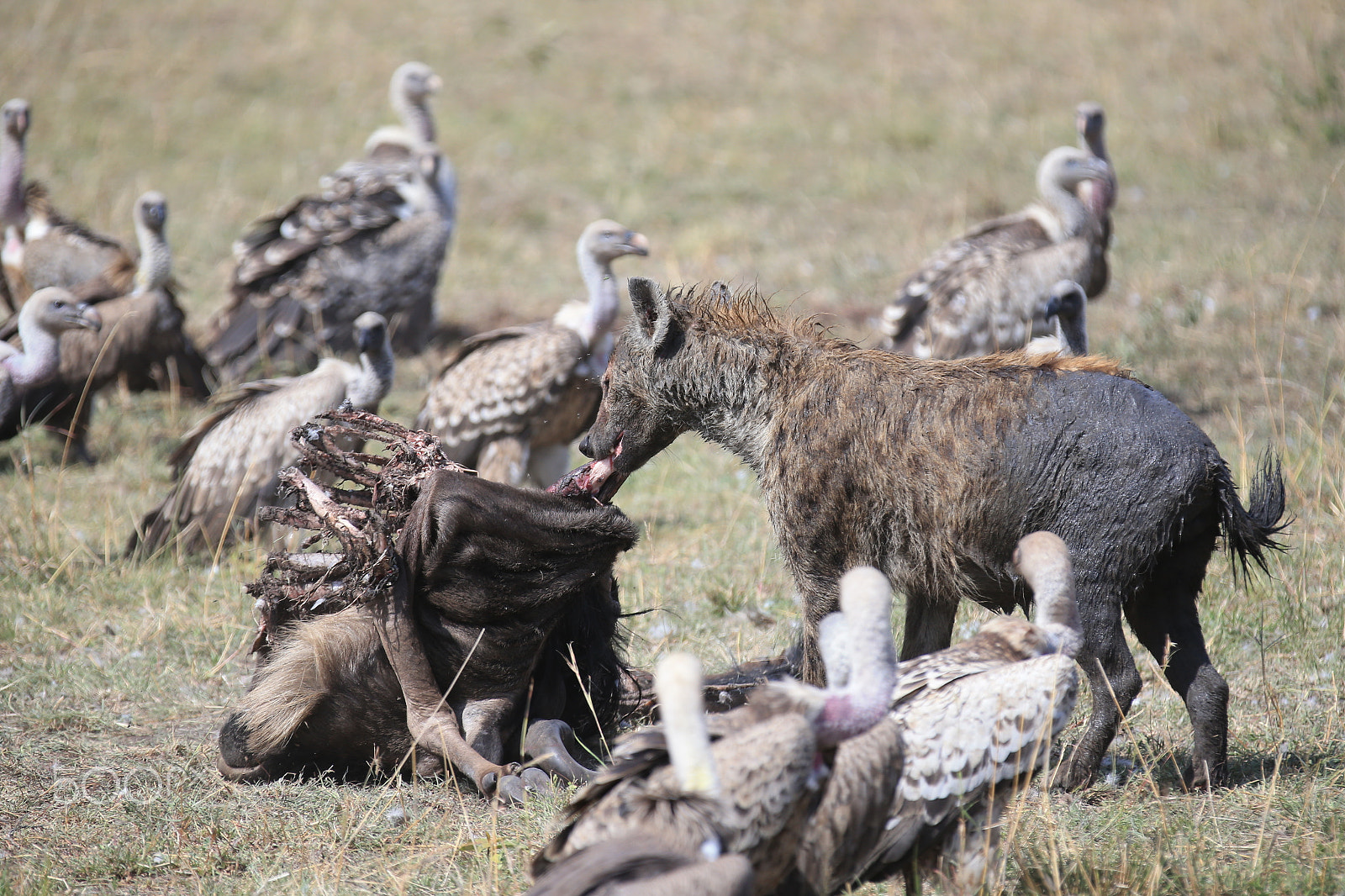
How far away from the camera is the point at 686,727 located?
7.52 feet

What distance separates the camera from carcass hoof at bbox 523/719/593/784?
141 inches

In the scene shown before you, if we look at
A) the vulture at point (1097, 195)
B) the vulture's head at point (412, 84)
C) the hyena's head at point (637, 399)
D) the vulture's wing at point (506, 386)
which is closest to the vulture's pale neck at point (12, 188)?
the vulture's head at point (412, 84)

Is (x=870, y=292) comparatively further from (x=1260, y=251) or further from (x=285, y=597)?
(x=285, y=597)

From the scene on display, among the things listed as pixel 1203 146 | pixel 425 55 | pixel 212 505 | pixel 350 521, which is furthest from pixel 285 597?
pixel 425 55

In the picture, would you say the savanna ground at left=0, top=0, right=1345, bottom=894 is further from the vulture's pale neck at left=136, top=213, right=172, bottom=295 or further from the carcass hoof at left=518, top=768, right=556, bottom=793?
the vulture's pale neck at left=136, top=213, right=172, bottom=295

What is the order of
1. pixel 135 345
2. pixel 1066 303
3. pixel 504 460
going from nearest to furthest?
pixel 1066 303 → pixel 504 460 → pixel 135 345

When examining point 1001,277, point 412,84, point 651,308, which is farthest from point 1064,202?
point 412,84

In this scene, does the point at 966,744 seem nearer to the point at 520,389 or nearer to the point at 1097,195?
the point at 520,389

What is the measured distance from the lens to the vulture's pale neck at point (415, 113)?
11.1 m

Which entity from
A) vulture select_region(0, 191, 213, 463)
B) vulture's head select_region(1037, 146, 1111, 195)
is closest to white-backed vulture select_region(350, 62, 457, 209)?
vulture select_region(0, 191, 213, 463)

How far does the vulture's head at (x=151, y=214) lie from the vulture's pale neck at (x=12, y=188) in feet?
5.79

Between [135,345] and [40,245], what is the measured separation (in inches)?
65.4

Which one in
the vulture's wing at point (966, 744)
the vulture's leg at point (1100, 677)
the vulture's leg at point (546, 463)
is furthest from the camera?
the vulture's leg at point (546, 463)

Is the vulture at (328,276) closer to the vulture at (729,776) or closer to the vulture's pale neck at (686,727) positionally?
the vulture at (729,776)
